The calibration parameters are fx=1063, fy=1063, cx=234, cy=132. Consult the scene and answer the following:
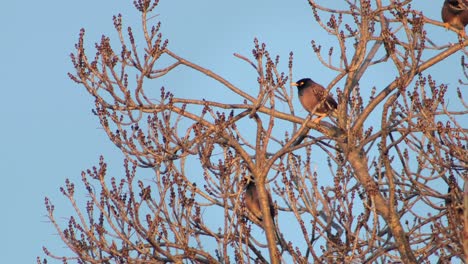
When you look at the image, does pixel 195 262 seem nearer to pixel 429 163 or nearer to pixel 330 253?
pixel 330 253

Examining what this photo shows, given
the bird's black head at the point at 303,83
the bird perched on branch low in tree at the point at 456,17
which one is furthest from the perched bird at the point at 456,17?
the bird's black head at the point at 303,83

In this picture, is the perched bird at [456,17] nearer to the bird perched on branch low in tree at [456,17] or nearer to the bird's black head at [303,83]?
the bird perched on branch low in tree at [456,17]

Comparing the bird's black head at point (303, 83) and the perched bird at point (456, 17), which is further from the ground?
the bird's black head at point (303, 83)

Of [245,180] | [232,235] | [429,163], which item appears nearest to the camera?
[232,235]

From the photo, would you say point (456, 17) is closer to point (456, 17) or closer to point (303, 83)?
point (456, 17)

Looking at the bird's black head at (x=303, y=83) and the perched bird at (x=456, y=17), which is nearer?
the perched bird at (x=456, y=17)

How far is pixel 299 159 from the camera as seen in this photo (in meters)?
14.0

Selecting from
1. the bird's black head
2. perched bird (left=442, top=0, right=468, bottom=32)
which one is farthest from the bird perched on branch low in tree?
the bird's black head

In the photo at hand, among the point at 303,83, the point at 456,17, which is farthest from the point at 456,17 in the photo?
the point at 303,83

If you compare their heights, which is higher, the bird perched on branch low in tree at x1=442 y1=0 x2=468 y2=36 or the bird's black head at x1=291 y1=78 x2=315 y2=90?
the bird's black head at x1=291 y1=78 x2=315 y2=90

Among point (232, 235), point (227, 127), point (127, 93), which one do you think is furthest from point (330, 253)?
point (127, 93)

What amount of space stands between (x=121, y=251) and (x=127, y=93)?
1932 millimetres

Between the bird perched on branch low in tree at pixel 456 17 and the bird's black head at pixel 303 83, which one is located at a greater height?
the bird's black head at pixel 303 83

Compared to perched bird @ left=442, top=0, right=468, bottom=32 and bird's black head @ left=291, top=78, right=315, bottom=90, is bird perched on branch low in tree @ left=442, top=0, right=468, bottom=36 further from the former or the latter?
bird's black head @ left=291, top=78, right=315, bottom=90
